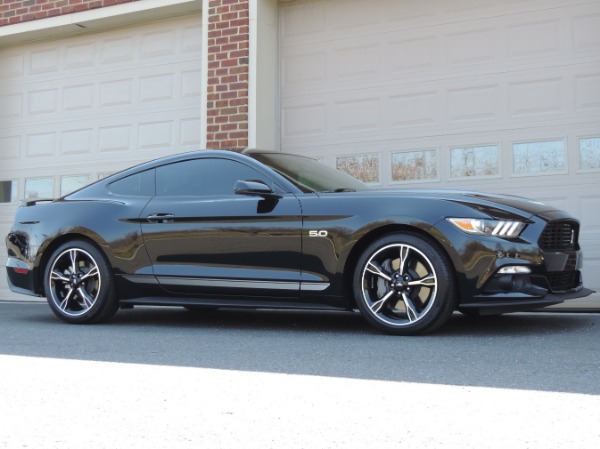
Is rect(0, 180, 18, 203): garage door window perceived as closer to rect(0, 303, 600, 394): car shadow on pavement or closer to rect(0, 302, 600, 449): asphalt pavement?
rect(0, 303, 600, 394): car shadow on pavement

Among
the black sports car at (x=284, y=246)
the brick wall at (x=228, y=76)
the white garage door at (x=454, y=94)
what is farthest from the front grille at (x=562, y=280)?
the brick wall at (x=228, y=76)

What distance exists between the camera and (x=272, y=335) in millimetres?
6008

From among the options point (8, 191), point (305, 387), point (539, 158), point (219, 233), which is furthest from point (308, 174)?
point (8, 191)

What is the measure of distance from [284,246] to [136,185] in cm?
165

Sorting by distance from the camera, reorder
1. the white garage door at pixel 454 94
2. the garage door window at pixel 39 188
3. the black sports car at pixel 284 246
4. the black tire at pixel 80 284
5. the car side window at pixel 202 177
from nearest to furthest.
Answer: the black sports car at pixel 284 246 → the car side window at pixel 202 177 → the black tire at pixel 80 284 → the white garage door at pixel 454 94 → the garage door window at pixel 39 188

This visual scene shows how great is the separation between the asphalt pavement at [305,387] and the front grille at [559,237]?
0.57m

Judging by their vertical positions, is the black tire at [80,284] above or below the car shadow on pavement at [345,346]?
above

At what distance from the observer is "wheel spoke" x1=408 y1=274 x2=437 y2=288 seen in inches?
218

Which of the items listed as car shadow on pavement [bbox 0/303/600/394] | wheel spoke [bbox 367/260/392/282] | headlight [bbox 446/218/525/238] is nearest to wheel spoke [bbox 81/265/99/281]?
car shadow on pavement [bbox 0/303/600/394]

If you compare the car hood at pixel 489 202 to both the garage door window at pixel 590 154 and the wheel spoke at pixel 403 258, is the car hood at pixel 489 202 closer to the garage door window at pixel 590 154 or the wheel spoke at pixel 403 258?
the wheel spoke at pixel 403 258

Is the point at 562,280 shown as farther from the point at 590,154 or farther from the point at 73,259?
the point at 73,259

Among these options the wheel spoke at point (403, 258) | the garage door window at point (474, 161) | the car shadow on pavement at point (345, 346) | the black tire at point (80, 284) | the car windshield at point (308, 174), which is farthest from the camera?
the garage door window at point (474, 161)

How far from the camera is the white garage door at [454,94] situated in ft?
28.3

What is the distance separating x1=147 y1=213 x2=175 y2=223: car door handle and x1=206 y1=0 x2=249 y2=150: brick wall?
3614 mm
